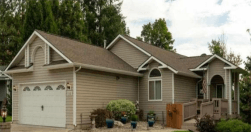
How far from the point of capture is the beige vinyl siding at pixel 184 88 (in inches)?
760

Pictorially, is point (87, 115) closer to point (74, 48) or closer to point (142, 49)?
point (74, 48)

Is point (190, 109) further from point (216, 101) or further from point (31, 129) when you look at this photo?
point (31, 129)

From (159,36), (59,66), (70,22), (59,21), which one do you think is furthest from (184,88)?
(159,36)

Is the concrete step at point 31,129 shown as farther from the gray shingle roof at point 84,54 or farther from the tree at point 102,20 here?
the tree at point 102,20

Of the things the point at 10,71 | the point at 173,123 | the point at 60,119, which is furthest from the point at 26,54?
the point at 173,123

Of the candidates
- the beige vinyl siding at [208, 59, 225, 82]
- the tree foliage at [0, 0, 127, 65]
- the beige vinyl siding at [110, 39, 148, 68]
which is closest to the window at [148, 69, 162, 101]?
the beige vinyl siding at [110, 39, 148, 68]

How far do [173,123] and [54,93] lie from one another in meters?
6.58

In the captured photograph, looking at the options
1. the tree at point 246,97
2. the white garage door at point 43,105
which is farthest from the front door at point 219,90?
the white garage door at point 43,105

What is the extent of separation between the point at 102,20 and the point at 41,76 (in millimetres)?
20849

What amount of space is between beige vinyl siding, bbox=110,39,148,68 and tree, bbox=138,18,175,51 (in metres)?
24.4

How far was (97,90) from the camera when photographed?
17.1 metres

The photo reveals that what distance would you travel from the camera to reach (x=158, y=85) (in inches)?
766

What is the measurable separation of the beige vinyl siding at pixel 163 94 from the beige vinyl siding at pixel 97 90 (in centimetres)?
84

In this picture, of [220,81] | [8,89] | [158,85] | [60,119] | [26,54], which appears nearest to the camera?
[60,119]
